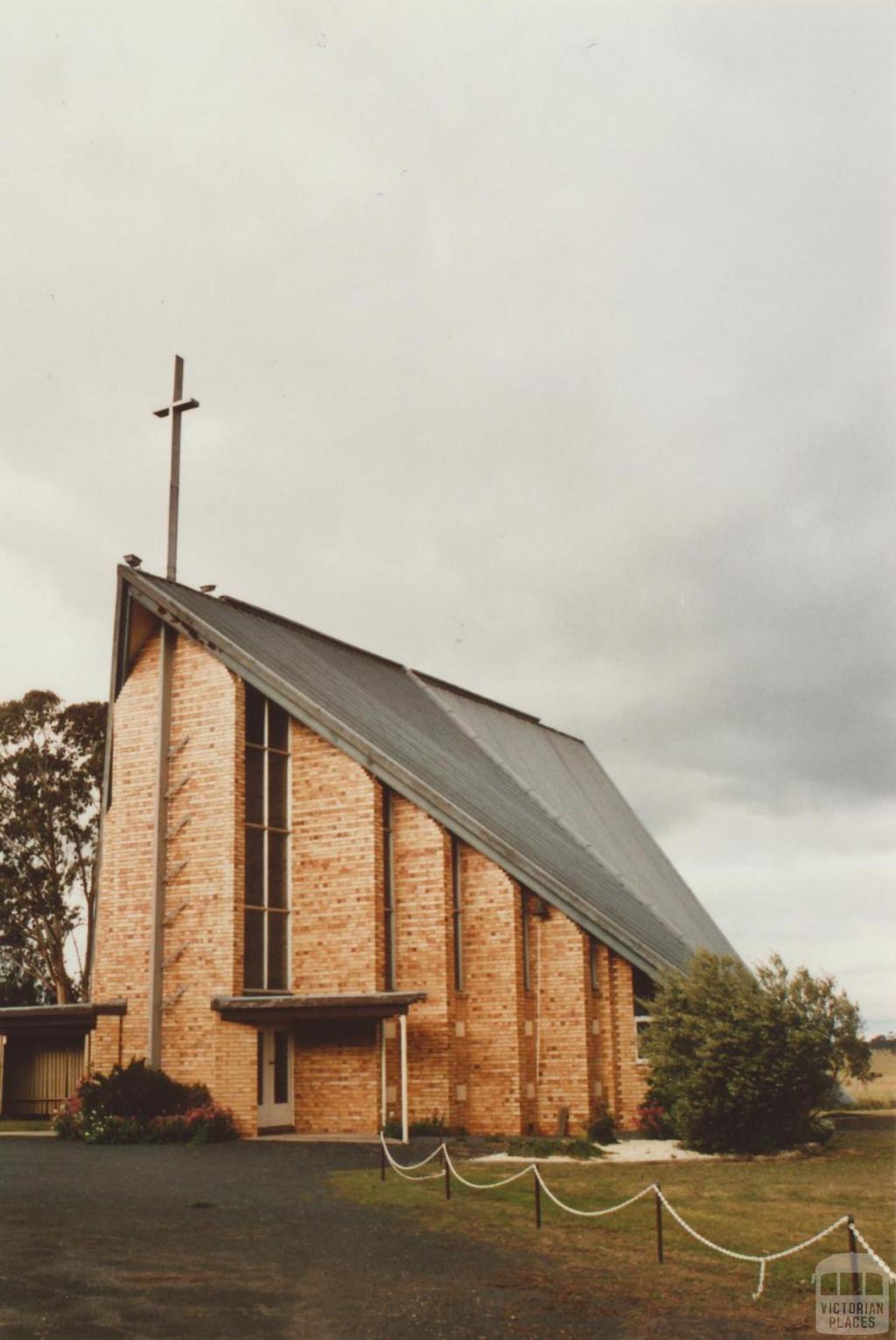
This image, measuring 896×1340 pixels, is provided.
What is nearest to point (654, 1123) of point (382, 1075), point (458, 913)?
point (382, 1075)

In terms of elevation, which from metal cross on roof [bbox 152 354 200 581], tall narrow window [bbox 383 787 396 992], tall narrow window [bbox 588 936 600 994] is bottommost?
tall narrow window [bbox 588 936 600 994]

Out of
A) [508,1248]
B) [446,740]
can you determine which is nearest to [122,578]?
[446,740]

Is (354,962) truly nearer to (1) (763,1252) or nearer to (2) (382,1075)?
(2) (382,1075)

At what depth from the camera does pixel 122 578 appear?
86.6 feet

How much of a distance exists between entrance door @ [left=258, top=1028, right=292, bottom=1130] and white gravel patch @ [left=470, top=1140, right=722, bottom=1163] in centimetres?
541

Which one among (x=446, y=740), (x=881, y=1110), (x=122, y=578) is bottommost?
(x=881, y=1110)

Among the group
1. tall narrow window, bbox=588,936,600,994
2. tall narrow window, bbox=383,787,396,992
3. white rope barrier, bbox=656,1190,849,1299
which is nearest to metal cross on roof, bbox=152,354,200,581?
tall narrow window, bbox=383,787,396,992

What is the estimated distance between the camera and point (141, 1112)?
22312mm

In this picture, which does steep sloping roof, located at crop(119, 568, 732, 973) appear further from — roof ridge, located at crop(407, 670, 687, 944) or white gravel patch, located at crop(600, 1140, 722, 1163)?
white gravel patch, located at crop(600, 1140, 722, 1163)

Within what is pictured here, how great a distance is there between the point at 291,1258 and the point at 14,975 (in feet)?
115

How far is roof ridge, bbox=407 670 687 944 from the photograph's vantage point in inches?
1196

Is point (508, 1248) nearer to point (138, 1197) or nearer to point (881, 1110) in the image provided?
point (138, 1197)

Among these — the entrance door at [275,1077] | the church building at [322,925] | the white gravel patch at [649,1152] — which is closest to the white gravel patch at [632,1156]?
the white gravel patch at [649,1152]

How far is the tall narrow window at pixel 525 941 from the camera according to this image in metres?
24.2
